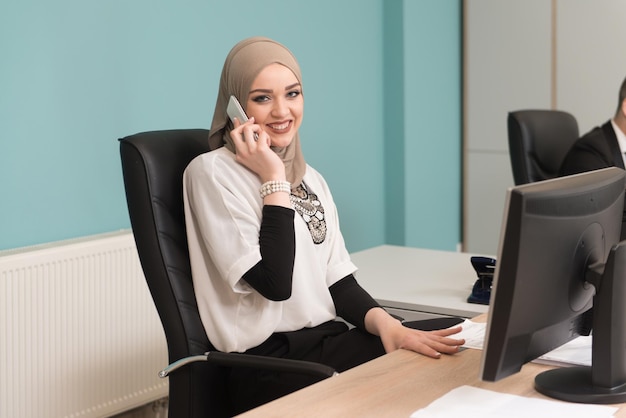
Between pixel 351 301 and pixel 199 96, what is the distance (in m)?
1.42

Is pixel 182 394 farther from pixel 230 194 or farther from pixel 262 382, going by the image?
pixel 230 194

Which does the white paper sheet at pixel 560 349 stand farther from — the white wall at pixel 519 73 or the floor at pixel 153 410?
the white wall at pixel 519 73

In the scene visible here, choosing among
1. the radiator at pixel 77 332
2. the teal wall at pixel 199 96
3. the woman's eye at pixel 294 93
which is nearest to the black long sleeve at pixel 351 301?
the woman's eye at pixel 294 93

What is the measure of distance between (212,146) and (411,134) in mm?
2471

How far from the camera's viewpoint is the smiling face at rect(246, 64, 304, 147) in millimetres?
2176

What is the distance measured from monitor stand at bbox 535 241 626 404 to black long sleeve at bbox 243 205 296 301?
629 millimetres

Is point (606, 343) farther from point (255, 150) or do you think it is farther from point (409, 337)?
point (255, 150)

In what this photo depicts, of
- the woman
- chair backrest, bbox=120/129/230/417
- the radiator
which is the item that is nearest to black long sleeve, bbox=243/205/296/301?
the woman

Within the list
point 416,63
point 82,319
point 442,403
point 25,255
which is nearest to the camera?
point 442,403

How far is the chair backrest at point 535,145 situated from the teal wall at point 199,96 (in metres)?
0.91

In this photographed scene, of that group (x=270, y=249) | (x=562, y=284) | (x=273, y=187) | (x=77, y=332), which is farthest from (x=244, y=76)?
(x=77, y=332)

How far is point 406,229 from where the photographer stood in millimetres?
4543

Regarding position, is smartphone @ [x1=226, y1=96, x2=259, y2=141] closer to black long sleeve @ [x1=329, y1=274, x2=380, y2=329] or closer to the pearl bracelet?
the pearl bracelet

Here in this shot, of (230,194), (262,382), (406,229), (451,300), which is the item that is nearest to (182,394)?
(262,382)
